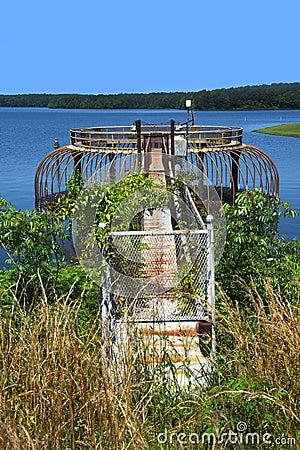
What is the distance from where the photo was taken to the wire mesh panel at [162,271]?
18.1ft

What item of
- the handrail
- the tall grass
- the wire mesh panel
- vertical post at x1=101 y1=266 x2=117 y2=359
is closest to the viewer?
the tall grass

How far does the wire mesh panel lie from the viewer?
18.1 ft

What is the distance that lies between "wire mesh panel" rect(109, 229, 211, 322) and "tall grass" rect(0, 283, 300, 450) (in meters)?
2.32

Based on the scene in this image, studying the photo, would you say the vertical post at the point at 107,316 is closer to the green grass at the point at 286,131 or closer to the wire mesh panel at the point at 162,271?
the wire mesh panel at the point at 162,271

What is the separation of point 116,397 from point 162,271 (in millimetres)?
4246

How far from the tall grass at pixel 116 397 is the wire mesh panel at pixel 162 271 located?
2.32 meters

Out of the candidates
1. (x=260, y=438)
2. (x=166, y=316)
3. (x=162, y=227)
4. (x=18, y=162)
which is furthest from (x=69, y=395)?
(x=18, y=162)

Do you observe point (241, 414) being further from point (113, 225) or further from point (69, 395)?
point (113, 225)

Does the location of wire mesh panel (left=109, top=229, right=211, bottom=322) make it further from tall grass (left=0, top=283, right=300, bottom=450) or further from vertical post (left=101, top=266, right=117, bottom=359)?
tall grass (left=0, top=283, right=300, bottom=450)

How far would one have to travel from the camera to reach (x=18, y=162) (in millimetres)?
36781

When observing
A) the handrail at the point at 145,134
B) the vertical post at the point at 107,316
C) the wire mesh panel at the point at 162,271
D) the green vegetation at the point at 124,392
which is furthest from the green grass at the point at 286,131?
the green vegetation at the point at 124,392

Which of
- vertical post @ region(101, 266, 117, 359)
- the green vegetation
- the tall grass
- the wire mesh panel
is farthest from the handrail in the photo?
the tall grass

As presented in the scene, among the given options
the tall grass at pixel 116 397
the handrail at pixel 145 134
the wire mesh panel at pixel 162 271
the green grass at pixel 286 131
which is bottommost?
the green grass at pixel 286 131

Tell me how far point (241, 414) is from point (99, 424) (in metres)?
0.73
